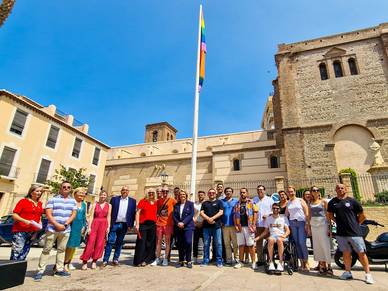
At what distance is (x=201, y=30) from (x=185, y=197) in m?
9.30

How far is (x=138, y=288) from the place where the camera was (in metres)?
3.56

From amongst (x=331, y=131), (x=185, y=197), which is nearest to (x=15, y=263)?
Answer: (x=185, y=197)

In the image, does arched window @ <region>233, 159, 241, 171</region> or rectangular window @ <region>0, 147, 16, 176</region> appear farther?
arched window @ <region>233, 159, 241, 171</region>

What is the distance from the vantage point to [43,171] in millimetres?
19906

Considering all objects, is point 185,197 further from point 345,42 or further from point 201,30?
point 345,42

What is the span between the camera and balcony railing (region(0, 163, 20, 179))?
17.2 m

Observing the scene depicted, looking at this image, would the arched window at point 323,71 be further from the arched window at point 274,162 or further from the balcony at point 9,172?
the balcony at point 9,172

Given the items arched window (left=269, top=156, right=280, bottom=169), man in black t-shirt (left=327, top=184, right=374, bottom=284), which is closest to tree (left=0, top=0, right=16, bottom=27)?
man in black t-shirt (left=327, top=184, right=374, bottom=284)

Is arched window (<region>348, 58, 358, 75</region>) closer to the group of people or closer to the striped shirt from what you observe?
the group of people

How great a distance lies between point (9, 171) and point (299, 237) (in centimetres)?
1990

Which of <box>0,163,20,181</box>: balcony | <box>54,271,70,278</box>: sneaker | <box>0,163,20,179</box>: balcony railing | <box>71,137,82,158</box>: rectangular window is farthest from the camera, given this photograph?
<box>71,137,82,158</box>: rectangular window

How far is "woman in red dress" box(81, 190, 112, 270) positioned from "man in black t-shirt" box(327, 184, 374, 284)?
492 cm

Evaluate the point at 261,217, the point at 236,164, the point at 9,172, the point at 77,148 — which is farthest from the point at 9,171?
the point at 236,164

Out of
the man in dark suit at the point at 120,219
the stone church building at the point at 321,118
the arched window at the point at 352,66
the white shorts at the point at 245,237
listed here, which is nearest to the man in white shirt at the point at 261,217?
the white shorts at the point at 245,237
